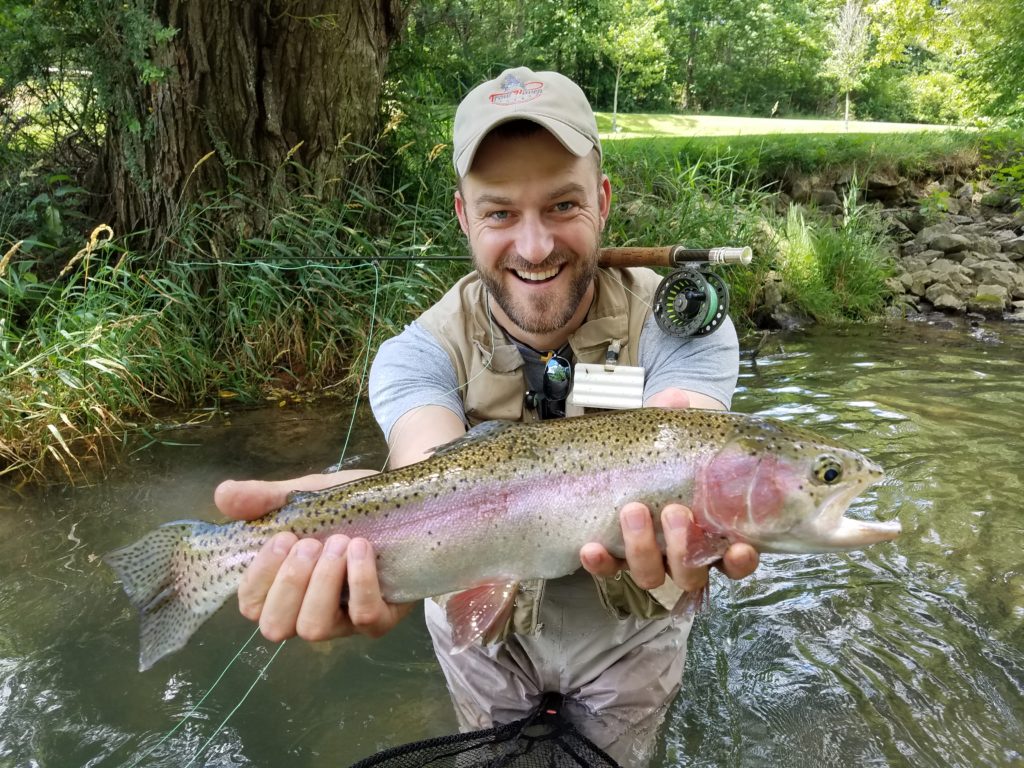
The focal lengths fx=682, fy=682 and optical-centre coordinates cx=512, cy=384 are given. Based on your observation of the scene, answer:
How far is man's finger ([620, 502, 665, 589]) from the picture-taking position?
1905 mm

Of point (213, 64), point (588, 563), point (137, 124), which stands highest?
point (213, 64)

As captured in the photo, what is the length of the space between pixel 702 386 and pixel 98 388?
14.9ft

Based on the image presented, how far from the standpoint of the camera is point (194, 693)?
10.4ft

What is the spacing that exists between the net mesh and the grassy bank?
330cm

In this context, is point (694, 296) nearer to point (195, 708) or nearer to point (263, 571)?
point (263, 571)

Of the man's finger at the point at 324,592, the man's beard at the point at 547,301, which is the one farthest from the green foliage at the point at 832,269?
the man's finger at the point at 324,592

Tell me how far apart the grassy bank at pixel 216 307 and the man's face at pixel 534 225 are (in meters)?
2.26

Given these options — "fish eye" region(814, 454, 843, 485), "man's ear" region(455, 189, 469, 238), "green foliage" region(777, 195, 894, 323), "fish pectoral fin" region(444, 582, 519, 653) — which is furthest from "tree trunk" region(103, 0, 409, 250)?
"green foliage" region(777, 195, 894, 323)

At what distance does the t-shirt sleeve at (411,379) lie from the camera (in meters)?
2.63

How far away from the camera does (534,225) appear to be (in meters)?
2.55

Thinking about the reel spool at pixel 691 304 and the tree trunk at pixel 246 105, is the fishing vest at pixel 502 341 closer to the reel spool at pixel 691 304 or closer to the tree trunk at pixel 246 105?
the reel spool at pixel 691 304

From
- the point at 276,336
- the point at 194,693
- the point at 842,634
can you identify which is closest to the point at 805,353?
the point at 842,634

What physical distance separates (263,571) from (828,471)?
1655 millimetres

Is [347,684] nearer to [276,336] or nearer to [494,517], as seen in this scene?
[494,517]
